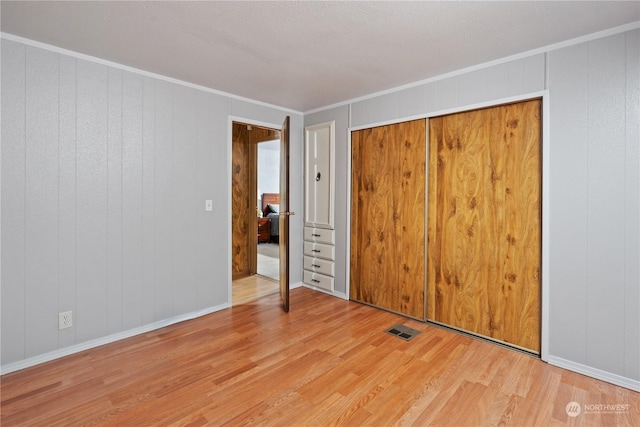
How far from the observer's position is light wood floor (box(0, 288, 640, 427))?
1.89 m

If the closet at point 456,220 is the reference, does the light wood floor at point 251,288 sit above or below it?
below

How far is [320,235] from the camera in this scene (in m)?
4.25

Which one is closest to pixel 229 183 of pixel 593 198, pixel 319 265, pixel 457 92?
pixel 319 265

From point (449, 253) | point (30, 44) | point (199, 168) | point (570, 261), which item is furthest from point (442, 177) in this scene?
point (30, 44)

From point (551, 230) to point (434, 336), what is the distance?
1.29 meters

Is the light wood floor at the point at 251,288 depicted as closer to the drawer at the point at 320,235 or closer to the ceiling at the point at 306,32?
the drawer at the point at 320,235

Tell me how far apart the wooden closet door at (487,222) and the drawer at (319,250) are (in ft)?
4.30

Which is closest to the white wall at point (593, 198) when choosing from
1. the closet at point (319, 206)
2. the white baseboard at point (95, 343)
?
the closet at point (319, 206)

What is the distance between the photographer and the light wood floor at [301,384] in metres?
1.89

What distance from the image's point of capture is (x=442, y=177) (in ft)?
10.2

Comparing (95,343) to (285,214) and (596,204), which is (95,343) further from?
(596,204)

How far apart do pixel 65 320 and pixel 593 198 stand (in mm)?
4018

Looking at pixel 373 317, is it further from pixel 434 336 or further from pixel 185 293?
pixel 185 293

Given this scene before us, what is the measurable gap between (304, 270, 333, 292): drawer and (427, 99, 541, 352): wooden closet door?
132 centimetres
